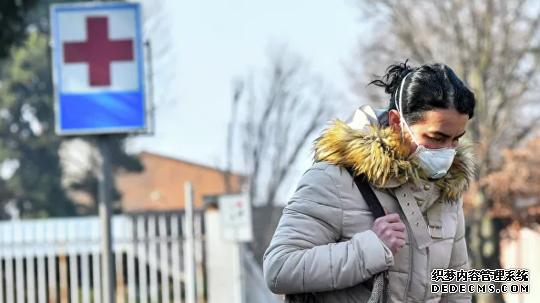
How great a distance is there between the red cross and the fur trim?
4812 millimetres

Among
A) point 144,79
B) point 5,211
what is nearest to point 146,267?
point 144,79

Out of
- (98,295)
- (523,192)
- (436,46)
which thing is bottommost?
(98,295)

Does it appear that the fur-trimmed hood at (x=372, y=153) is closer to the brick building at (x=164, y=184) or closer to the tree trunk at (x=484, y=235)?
the tree trunk at (x=484, y=235)

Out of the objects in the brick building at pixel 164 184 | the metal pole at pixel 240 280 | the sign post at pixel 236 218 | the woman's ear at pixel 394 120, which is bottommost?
the metal pole at pixel 240 280

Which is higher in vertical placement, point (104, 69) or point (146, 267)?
point (104, 69)

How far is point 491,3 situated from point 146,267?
34.4ft

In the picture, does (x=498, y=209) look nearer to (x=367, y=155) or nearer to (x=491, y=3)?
(x=491, y=3)

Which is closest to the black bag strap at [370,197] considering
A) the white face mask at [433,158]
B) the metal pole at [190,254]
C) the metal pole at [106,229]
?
the white face mask at [433,158]

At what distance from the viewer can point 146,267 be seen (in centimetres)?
1404

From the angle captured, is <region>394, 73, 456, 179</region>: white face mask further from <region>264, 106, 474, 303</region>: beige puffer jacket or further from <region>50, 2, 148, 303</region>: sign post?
<region>50, 2, 148, 303</region>: sign post

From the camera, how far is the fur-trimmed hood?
3184 millimetres

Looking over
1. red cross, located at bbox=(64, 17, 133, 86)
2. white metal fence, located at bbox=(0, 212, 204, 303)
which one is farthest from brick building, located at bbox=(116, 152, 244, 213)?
red cross, located at bbox=(64, 17, 133, 86)

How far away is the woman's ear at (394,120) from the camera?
10.9ft

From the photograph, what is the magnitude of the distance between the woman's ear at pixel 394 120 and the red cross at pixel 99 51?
4.85 meters
